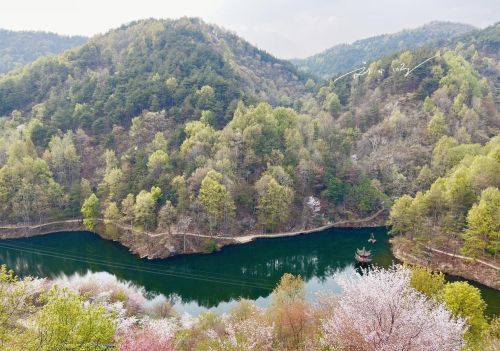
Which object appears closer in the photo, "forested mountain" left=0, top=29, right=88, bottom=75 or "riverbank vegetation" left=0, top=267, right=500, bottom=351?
"riverbank vegetation" left=0, top=267, right=500, bottom=351

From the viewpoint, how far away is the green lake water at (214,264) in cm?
4344

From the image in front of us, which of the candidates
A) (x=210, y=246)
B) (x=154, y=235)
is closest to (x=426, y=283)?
(x=210, y=246)

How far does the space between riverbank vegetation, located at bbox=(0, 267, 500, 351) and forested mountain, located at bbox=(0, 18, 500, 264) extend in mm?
32939

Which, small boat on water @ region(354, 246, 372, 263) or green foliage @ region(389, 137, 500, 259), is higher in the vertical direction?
green foliage @ region(389, 137, 500, 259)

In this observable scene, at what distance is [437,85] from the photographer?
91.6 meters

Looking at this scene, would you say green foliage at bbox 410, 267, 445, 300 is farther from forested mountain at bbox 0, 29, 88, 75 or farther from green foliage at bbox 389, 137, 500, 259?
forested mountain at bbox 0, 29, 88, 75

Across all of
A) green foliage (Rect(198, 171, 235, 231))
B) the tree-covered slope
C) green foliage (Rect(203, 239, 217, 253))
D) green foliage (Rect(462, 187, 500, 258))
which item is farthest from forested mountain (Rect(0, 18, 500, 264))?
green foliage (Rect(462, 187, 500, 258))

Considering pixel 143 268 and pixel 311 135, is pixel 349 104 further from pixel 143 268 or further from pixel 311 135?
pixel 143 268

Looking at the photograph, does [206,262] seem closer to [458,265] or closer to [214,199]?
[214,199]

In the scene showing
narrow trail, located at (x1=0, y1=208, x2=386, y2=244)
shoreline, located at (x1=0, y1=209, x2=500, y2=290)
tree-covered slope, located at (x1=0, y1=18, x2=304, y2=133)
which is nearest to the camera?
shoreline, located at (x1=0, y1=209, x2=500, y2=290)

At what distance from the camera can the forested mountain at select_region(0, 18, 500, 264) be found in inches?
2393

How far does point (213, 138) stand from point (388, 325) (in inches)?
2152

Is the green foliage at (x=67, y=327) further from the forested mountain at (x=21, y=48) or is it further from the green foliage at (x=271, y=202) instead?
the forested mountain at (x=21, y=48)

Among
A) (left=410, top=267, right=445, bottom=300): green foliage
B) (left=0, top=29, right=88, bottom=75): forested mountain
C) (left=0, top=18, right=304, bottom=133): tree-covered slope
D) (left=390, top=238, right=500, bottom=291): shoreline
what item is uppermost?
(left=0, top=29, right=88, bottom=75): forested mountain
